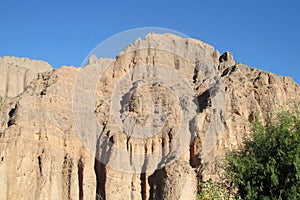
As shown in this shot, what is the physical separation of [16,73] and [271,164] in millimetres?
111803

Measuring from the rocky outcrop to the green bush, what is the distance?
318 ft

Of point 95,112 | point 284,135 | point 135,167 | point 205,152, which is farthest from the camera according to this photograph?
point 95,112

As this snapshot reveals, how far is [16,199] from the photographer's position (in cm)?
5122

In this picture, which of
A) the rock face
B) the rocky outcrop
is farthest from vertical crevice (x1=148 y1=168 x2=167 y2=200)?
the rocky outcrop

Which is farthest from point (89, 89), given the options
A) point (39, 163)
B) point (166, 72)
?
point (39, 163)

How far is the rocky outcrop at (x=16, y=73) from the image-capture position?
410ft

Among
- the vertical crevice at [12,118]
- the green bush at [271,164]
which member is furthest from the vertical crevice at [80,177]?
the green bush at [271,164]

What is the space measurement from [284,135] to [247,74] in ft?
116

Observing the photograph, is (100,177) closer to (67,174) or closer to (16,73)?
(67,174)

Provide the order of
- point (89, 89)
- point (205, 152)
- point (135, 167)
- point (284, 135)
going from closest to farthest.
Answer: point (284, 135) < point (205, 152) < point (135, 167) < point (89, 89)

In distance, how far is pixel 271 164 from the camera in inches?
988

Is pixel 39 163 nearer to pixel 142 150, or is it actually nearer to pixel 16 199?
pixel 16 199

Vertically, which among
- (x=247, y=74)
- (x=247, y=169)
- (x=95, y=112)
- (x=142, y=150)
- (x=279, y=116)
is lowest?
(x=247, y=169)

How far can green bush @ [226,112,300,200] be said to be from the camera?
81.3 ft
